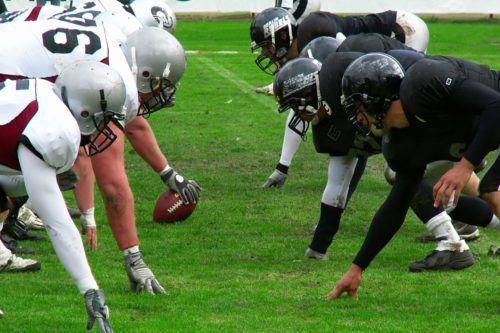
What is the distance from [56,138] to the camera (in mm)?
4176

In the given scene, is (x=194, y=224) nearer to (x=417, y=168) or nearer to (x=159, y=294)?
(x=159, y=294)

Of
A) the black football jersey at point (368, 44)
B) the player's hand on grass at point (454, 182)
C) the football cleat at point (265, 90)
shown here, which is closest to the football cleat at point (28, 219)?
the black football jersey at point (368, 44)

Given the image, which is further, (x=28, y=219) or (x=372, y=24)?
(x=372, y=24)

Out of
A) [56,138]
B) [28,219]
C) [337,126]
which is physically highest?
[56,138]

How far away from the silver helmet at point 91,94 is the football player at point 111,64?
20.7 inches

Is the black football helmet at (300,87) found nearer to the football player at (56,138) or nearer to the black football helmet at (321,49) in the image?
the black football helmet at (321,49)

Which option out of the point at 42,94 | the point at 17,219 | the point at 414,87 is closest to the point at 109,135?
the point at 42,94

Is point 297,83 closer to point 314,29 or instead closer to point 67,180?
point 67,180

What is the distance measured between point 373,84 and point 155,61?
1.25 meters

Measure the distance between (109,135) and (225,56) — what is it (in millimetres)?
14056

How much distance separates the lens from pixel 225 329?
15.5ft

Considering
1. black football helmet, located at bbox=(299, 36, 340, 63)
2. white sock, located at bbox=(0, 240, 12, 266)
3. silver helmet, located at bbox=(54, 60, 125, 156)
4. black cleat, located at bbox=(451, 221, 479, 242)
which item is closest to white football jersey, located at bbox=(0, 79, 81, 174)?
silver helmet, located at bbox=(54, 60, 125, 156)

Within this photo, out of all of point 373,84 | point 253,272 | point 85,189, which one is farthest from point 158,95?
point 373,84

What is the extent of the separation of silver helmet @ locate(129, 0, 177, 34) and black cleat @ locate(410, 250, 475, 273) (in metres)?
3.00
